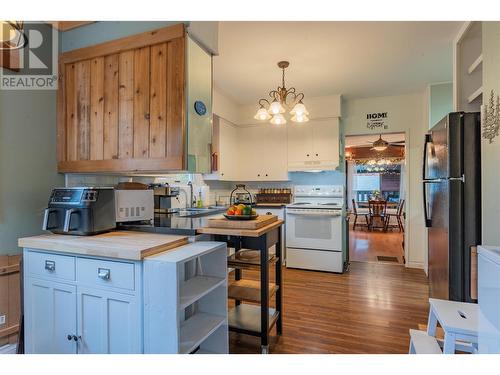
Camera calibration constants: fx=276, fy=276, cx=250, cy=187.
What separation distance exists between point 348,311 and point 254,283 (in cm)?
102

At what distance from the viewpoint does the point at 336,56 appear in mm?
2826

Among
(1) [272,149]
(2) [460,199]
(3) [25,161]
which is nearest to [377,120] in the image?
(1) [272,149]

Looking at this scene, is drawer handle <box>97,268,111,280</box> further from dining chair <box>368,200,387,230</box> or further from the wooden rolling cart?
dining chair <box>368,200,387,230</box>

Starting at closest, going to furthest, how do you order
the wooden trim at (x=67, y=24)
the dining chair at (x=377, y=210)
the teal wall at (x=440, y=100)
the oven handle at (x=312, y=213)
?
1. the wooden trim at (x=67, y=24)
2. the teal wall at (x=440, y=100)
3. the oven handle at (x=312, y=213)
4. the dining chair at (x=377, y=210)

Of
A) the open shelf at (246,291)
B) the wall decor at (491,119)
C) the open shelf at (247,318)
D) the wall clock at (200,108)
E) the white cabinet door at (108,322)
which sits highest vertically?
the wall clock at (200,108)

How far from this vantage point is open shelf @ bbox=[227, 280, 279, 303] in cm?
207

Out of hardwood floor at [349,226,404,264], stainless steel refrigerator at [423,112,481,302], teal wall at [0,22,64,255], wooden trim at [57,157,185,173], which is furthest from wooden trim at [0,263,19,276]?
hardwood floor at [349,226,404,264]

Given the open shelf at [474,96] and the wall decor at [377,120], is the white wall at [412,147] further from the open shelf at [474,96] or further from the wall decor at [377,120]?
the open shelf at [474,96]

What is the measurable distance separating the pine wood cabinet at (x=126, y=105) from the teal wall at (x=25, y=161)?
3.3 inches

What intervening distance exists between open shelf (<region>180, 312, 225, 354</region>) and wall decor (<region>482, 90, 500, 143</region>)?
198 centimetres

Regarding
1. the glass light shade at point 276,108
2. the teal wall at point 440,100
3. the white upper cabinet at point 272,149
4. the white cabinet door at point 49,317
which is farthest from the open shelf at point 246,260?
the teal wall at point 440,100

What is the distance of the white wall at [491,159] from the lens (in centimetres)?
157

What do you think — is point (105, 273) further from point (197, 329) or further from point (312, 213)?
point (312, 213)

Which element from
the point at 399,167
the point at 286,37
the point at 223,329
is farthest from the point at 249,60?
the point at 399,167
